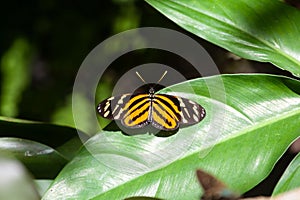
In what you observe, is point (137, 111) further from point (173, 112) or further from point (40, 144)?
point (40, 144)

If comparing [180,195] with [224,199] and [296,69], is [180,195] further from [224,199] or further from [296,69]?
[296,69]

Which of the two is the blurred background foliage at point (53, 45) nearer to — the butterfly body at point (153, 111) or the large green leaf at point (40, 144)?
the large green leaf at point (40, 144)

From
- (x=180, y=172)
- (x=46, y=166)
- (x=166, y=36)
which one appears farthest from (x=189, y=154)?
(x=166, y=36)

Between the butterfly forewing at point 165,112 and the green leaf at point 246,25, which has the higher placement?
the green leaf at point 246,25

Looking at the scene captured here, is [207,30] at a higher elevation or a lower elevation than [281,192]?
higher

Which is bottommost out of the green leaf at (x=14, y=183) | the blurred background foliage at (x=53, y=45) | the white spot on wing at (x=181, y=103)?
the green leaf at (x=14, y=183)

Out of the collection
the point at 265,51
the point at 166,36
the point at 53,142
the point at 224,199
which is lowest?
the point at 224,199

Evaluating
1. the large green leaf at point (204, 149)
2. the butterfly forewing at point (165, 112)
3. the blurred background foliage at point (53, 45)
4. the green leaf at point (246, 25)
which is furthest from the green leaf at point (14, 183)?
the blurred background foliage at point (53, 45)
